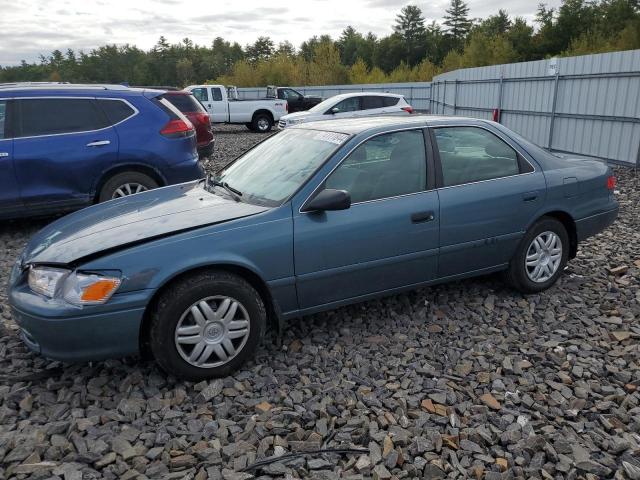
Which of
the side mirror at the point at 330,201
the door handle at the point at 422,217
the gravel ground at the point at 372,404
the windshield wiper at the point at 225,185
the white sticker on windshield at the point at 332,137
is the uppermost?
the white sticker on windshield at the point at 332,137

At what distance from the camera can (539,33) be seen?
4753cm

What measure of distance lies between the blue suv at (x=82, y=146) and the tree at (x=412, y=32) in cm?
6322

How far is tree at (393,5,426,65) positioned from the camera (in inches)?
2650

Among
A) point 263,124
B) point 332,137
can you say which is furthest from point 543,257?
point 263,124

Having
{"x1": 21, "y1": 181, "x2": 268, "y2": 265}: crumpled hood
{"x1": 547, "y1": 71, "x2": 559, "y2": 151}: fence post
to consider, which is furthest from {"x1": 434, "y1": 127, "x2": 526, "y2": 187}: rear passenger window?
{"x1": 547, "y1": 71, "x2": 559, "y2": 151}: fence post

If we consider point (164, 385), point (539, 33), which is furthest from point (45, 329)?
point (539, 33)

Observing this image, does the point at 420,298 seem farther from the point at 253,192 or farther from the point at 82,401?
the point at 82,401

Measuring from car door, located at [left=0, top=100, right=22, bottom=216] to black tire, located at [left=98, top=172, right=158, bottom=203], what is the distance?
0.88 meters

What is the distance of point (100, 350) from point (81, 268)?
46 centimetres

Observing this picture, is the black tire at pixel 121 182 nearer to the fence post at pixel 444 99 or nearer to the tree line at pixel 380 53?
the fence post at pixel 444 99

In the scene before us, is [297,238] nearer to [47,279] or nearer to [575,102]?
[47,279]

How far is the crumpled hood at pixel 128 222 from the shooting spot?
3.11m

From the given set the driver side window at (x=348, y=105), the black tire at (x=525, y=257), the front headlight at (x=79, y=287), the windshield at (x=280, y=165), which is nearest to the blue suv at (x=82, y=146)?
the windshield at (x=280, y=165)

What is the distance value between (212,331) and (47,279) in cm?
96
